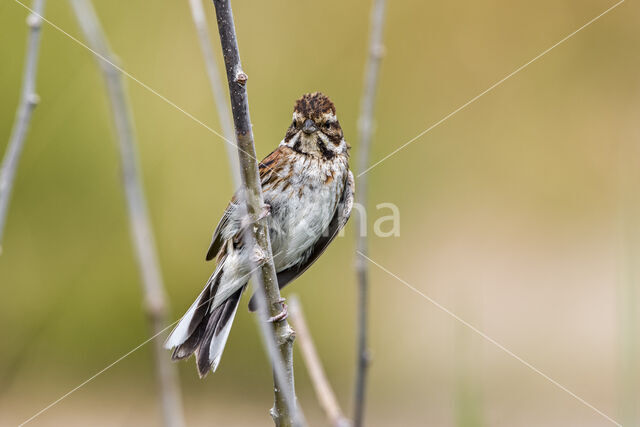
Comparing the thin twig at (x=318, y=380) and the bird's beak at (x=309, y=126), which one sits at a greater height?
the bird's beak at (x=309, y=126)

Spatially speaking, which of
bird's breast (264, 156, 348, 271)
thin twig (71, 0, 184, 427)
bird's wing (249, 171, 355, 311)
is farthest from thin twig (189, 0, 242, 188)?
bird's wing (249, 171, 355, 311)

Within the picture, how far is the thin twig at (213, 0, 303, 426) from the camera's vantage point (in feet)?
5.88

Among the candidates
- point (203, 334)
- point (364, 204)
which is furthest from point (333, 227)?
point (364, 204)

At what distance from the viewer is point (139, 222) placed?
164cm

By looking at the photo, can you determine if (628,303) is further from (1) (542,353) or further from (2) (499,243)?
(2) (499,243)

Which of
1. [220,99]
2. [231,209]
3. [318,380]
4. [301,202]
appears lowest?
[318,380]

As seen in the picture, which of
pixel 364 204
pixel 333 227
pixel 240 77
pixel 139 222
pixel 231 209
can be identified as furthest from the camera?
pixel 333 227

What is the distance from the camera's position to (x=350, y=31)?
5.55 metres

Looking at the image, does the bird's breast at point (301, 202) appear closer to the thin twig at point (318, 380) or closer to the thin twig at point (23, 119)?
the thin twig at point (318, 380)

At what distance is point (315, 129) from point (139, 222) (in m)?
1.71

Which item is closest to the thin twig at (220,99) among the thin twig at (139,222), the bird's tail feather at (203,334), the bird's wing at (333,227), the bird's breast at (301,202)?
the thin twig at (139,222)

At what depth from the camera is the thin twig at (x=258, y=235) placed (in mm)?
1792

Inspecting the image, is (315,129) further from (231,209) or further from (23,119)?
(23,119)

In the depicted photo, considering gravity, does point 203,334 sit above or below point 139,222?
above
